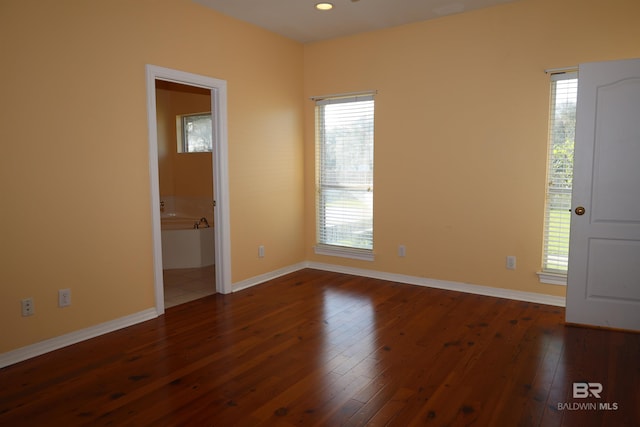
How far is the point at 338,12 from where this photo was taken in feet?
13.9

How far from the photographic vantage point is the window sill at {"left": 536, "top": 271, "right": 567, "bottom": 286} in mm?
3991

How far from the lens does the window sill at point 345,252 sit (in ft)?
16.9

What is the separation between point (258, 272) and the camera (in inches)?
193

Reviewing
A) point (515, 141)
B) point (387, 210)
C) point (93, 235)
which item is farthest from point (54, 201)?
point (515, 141)

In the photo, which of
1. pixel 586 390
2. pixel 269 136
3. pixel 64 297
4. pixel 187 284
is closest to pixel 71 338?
pixel 64 297

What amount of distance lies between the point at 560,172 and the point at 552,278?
3.13ft

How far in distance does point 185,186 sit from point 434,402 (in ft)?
16.8

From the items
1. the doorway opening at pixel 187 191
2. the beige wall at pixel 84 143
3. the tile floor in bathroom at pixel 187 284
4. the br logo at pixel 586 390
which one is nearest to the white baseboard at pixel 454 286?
the tile floor in bathroom at pixel 187 284

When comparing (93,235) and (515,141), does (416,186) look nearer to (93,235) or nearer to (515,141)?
(515,141)

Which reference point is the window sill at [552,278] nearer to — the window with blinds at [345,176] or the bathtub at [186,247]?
the window with blinds at [345,176]

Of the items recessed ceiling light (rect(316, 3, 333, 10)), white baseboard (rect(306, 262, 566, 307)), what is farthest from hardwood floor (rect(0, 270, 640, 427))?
recessed ceiling light (rect(316, 3, 333, 10))

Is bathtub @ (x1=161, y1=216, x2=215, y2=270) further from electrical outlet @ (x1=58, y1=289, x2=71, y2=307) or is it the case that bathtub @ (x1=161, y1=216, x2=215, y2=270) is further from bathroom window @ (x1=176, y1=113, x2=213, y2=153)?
electrical outlet @ (x1=58, y1=289, x2=71, y2=307)

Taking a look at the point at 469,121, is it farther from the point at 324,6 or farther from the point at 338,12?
the point at 324,6

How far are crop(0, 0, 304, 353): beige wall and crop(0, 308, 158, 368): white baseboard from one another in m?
0.04
